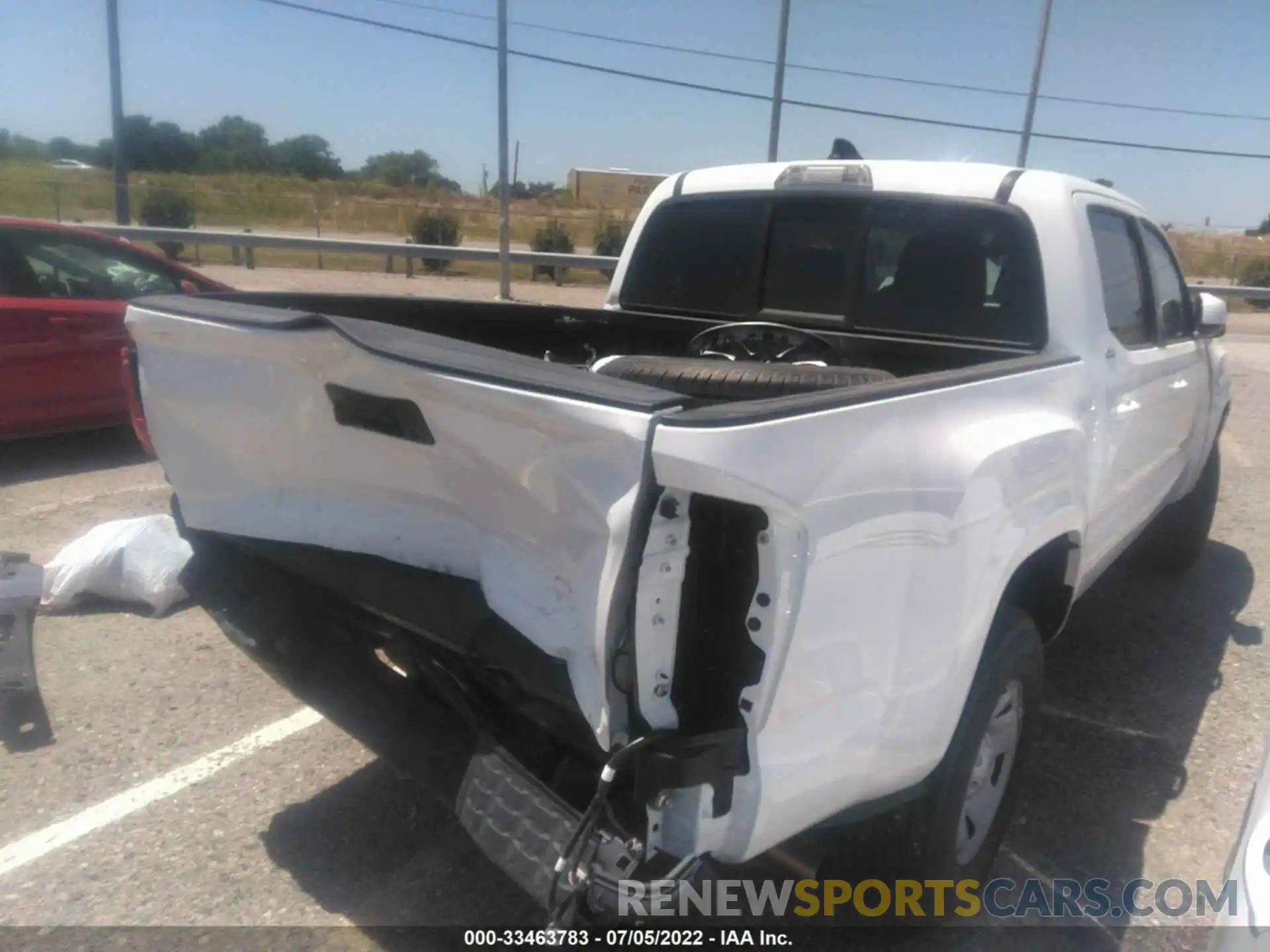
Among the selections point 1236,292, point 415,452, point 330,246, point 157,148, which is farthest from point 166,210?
point 415,452

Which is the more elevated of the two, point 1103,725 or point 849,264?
point 849,264

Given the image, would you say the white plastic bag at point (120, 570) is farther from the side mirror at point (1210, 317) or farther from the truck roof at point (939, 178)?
the side mirror at point (1210, 317)

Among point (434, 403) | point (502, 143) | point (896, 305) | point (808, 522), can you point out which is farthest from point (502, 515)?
point (502, 143)

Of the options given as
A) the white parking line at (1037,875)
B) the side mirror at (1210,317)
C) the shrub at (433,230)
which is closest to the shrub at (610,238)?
the shrub at (433,230)

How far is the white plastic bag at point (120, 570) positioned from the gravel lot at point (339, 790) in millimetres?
108

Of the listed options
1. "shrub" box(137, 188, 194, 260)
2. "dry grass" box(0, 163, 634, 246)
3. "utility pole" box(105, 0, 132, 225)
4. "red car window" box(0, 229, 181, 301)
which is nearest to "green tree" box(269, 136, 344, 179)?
"dry grass" box(0, 163, 634, 246)

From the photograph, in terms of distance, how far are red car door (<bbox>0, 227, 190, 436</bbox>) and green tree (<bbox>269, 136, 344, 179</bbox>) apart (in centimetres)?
5610

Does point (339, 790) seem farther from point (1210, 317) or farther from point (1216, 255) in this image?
point (1216, 255)

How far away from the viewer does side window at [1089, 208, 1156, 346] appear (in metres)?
3.72

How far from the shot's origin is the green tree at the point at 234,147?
56719 millimetres

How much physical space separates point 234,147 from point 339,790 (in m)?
62.8

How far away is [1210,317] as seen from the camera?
15.3 ft

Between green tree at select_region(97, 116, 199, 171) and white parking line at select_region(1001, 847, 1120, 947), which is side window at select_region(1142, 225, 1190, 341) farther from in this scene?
green tree at select_region(97, 116, 199, 171)

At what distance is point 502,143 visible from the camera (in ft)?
57.8
